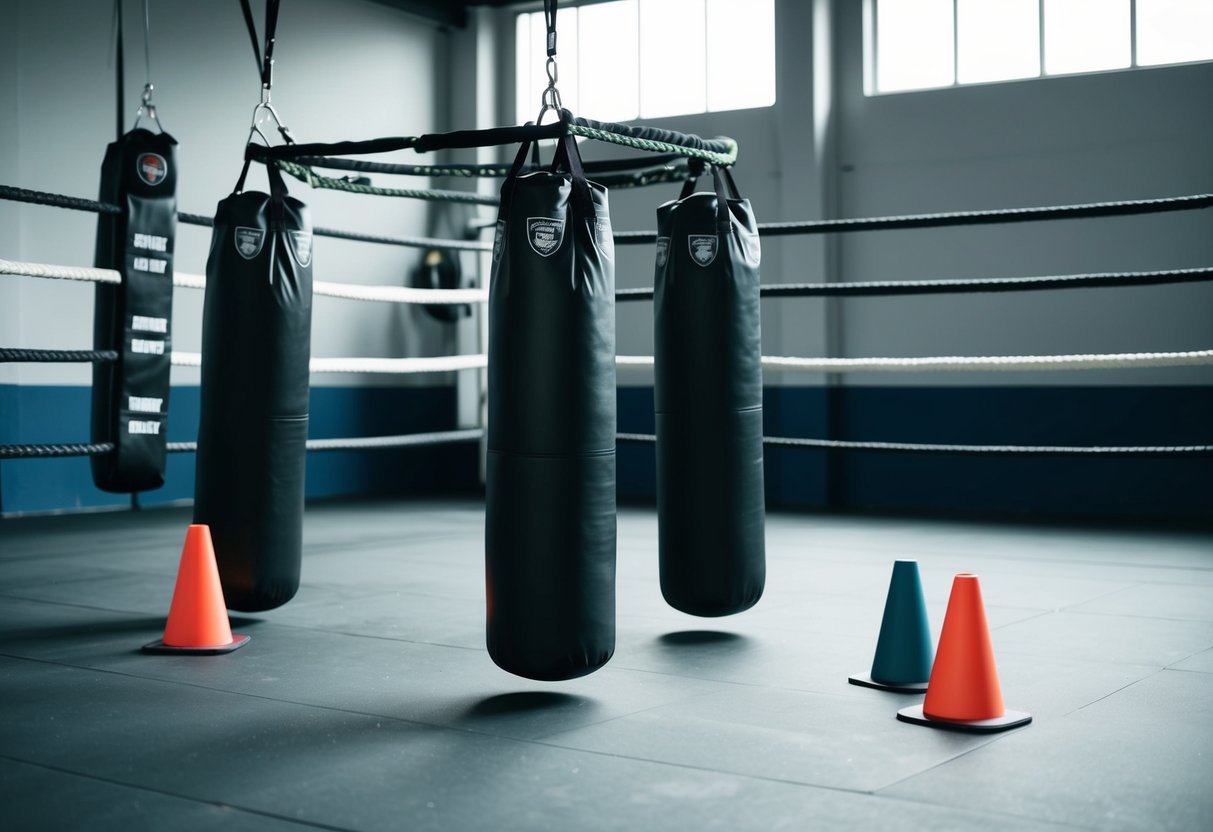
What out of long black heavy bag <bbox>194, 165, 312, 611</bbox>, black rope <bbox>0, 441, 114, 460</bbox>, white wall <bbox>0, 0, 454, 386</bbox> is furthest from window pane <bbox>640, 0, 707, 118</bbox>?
long black heavy bag <bbox>194, 165, 312, 611</bbox>

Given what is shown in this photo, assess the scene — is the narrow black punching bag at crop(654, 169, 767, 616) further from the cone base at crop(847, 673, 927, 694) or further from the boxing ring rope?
the boxing ring rope

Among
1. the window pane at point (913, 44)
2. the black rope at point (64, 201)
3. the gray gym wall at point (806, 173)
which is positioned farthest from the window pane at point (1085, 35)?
the black rope at point (64, 201)

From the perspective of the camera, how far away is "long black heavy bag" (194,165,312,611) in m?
2.94

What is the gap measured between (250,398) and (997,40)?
4.77 meters

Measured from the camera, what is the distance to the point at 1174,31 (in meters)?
5.99

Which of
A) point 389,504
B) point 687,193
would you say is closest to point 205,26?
point 389,504

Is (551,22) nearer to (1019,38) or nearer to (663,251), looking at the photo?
(663,251)

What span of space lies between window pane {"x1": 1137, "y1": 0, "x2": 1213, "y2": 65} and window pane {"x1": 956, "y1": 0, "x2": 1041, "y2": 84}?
0.49 metres

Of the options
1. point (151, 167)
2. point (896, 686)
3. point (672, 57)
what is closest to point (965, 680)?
point (896, 686)

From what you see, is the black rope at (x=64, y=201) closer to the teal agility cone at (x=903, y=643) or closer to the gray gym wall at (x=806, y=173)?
the gray gym wall at (x=806, y=173)

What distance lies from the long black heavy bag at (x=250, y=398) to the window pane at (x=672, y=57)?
470cm

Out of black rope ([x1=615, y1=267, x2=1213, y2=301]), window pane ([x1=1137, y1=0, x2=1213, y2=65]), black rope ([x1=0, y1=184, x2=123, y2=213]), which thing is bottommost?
black rope ([x1=615, y1=267, x2=1213, y2=301])

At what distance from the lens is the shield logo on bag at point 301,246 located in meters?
3.01

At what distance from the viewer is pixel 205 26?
261 inches
